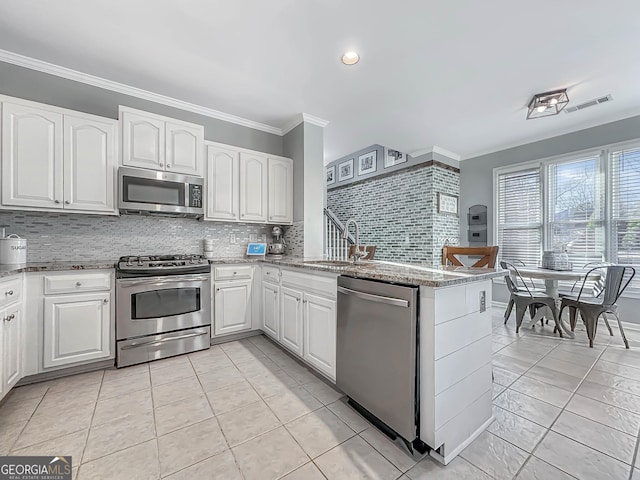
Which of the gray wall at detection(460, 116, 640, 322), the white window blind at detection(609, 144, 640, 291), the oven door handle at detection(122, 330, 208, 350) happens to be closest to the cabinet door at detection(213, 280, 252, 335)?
the oven door handle at detection(122, 330, 208, 350)

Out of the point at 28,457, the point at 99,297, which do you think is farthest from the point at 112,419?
the point at 99,297

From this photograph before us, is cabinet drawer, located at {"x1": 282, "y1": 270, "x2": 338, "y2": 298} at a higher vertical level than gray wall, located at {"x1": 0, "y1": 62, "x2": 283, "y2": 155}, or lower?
lower

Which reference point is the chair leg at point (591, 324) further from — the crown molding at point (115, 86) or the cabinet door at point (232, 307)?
the crown molding at point (115, 86)

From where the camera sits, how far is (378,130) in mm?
4172

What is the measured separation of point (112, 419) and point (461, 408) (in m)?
2.13

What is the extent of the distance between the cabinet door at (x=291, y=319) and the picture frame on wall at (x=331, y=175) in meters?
4.60

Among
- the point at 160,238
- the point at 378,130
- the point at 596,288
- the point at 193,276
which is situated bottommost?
the point at 596,288

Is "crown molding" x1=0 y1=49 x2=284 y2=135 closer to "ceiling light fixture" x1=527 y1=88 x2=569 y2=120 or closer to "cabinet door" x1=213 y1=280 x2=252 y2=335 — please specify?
"cabinet door" x1=213 y1=280 x2=252 y2=335

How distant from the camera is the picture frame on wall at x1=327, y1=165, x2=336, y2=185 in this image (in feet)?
22.2

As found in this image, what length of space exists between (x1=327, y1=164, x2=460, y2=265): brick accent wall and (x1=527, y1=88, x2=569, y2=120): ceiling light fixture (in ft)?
5.45

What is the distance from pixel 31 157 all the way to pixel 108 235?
89 cm

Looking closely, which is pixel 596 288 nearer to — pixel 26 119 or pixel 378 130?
pixel 378 130

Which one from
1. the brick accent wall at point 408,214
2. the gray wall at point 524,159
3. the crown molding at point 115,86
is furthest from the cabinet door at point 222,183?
the gray wall at point 524,159

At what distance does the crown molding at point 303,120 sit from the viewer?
11.9 ft
